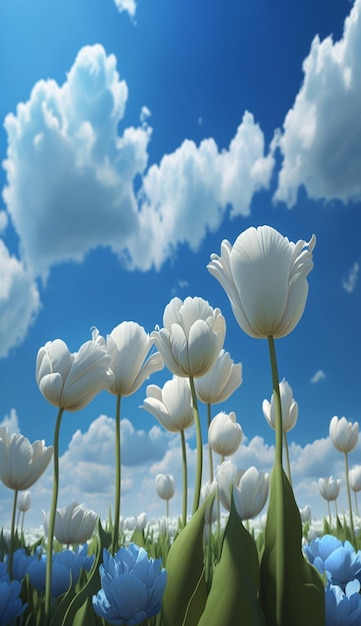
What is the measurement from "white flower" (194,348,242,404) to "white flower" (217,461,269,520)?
0.80 ft

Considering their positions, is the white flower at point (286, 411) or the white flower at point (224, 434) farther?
the white flower at point (286, 411)

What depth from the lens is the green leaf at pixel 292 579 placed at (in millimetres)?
969

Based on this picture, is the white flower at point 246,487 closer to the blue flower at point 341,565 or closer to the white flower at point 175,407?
the white flower at point 175,407

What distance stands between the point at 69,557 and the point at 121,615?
624mm

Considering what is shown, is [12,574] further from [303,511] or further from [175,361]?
[303,511]

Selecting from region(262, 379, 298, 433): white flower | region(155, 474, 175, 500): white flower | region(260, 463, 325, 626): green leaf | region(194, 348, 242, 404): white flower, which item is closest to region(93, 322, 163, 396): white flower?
region(194, 348, 242, 404): white flower

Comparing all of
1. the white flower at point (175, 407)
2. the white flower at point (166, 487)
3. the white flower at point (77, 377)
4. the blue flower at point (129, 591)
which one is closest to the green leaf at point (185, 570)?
the blue flower at point (129, 591)

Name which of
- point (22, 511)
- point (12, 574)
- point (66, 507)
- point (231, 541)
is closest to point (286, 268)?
point (231, 541)

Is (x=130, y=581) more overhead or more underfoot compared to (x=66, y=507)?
more underfoot

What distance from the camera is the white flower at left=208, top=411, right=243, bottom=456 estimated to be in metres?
2.29

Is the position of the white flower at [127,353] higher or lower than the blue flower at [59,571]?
higher

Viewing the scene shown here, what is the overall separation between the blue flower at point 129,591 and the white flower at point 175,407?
0.81 m

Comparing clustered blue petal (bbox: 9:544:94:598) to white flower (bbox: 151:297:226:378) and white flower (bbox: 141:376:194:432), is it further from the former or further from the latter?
white flower (bbox: 151:297:226:378)

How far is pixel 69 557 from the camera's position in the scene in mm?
1548
